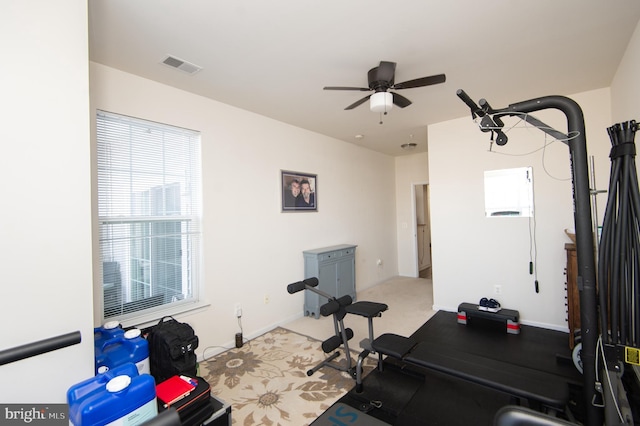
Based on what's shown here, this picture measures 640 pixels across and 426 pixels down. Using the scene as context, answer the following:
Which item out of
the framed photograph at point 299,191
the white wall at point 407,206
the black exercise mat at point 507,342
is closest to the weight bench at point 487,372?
the black exercise mat at point 507,342

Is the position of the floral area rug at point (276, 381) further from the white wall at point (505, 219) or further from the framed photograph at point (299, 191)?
the white wall at point (505, 219)

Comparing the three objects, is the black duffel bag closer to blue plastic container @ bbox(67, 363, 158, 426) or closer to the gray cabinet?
blue plastic container @ bbox(67, 363, 158, 426)

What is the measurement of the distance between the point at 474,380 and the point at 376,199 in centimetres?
417

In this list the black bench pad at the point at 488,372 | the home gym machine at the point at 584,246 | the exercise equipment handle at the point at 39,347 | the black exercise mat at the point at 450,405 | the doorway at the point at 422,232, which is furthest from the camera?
the doorway at the point at 422,232

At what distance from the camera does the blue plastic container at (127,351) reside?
1907 mm

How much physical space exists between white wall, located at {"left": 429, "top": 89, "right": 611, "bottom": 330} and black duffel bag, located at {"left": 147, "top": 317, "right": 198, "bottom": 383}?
3540 millimetres

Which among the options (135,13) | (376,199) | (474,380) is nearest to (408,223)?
(376,199)

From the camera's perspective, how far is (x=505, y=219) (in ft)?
12.5

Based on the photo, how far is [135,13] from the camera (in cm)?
183

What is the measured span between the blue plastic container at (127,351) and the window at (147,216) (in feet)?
1.82

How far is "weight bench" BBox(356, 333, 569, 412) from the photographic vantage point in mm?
1759

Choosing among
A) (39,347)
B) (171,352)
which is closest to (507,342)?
(171,352)

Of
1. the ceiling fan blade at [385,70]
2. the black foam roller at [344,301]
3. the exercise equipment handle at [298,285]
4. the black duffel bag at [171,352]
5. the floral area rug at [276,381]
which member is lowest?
the floral area rug at [276,381]

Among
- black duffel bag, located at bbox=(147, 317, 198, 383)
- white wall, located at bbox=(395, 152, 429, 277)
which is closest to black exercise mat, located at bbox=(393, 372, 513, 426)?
black duffel bag, located at bbox=(147, 317, 198, 383)
